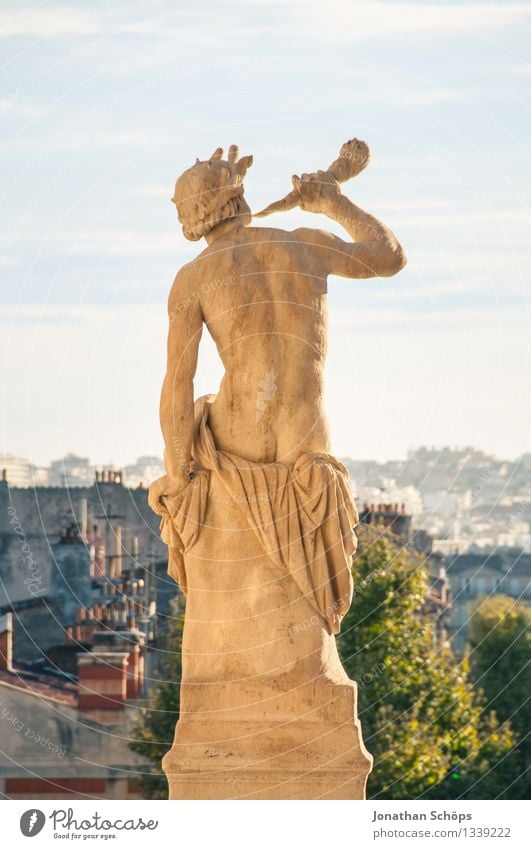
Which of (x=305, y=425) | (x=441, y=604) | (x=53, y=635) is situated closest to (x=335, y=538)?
(x=305, y=425)

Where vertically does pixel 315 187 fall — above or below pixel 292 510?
above

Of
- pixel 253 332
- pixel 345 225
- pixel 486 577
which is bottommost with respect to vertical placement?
pixel 486 577

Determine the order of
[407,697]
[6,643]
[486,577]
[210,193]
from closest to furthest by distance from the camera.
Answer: [210,193] → [6,643] → [407,697] → [486,577]

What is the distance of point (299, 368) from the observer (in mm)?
19797

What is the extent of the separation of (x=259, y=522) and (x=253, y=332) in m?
1.35

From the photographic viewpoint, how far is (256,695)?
1964cm

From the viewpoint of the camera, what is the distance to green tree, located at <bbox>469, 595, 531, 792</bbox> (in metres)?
74.7

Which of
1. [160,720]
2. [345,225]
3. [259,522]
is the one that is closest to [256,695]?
[259,522]

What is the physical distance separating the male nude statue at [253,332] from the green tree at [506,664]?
52.1 metres

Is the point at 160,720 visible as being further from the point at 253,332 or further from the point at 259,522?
the point at 253,332

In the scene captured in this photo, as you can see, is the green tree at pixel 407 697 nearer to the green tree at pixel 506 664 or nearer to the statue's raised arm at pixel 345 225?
the green tree at pixel 506 664

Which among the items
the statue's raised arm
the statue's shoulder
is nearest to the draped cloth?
the statue's shoulder

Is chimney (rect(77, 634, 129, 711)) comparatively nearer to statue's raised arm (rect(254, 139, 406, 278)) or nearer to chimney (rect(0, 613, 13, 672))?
chimney (rect(0, 613, 13, 672))
